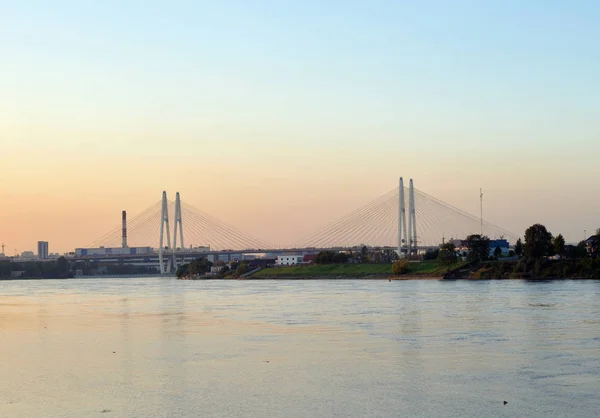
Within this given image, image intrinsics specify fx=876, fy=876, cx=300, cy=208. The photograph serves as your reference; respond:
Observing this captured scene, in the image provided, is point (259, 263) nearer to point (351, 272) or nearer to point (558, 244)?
point (351, 272)

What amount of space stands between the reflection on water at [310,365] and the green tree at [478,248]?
136ft

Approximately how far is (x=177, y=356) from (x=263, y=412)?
6.16 meters

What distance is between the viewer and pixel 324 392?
43.2ft

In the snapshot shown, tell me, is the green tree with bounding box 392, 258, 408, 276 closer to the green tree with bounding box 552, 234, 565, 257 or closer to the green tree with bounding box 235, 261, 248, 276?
A: the green tree with bounding box 552, 234, 565, 257

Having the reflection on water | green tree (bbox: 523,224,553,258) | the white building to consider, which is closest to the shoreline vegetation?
green tree (bbox: 523,224,553,258)

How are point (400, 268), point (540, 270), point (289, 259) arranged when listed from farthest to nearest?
point (289, 259)
point (400, 268)
point (540, 270)

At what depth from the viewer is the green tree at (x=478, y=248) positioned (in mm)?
69125

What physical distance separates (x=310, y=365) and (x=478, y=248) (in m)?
55.1

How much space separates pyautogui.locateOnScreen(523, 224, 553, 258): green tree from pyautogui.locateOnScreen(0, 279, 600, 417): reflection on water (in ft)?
116

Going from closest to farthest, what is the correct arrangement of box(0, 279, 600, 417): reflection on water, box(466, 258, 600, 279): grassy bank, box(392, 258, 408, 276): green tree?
1. box(0, 279, 600, 417): reflection on water
2. box(466, 258, 600, 279): grassy bank
3. box(392, 258, 408, 276): green tree

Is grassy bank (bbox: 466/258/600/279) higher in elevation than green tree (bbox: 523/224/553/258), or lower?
lower

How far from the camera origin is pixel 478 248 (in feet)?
227

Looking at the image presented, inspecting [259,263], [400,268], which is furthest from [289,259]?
[400,268]

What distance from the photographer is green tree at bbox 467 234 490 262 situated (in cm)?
6912
